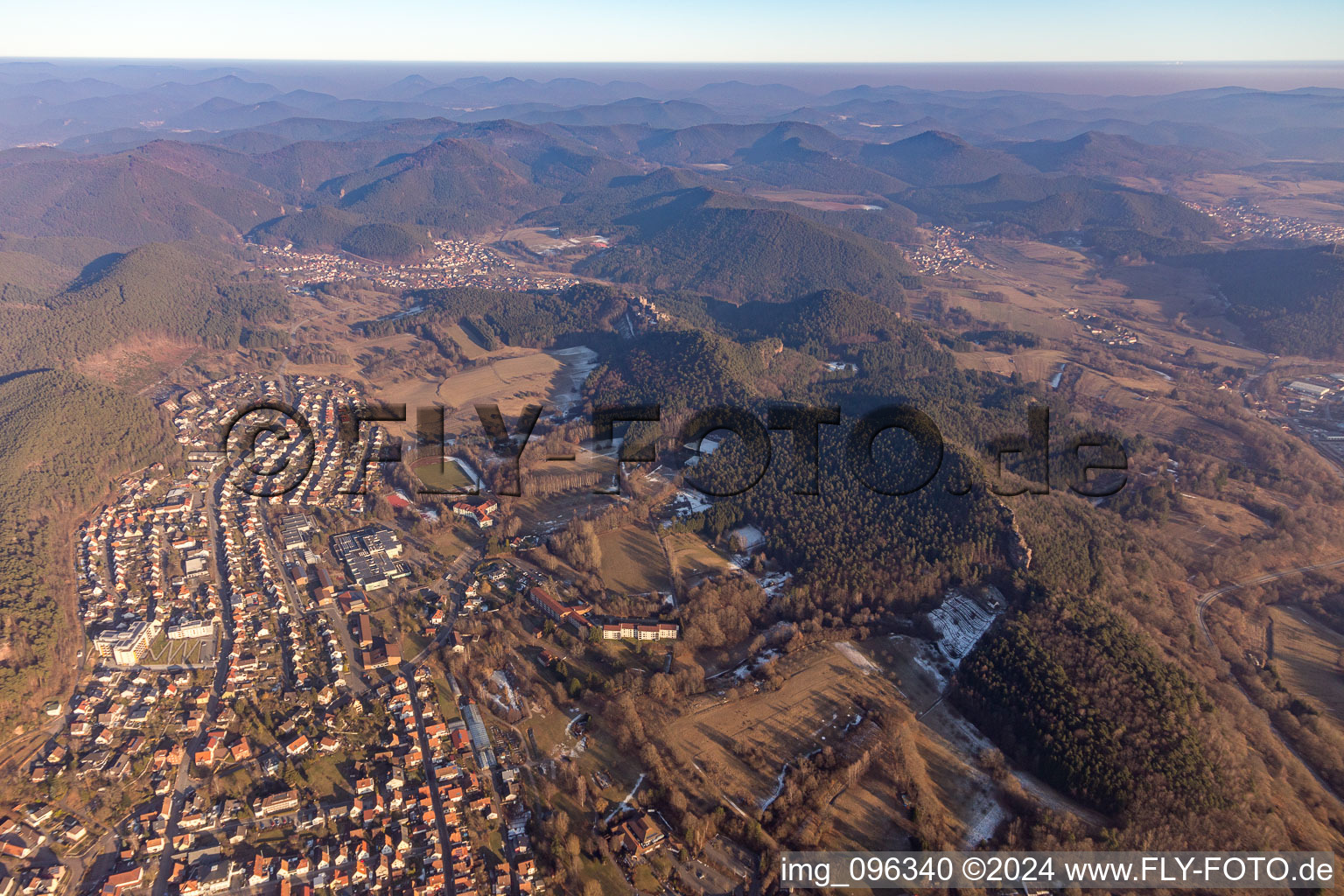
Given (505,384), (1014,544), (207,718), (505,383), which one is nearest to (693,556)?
(1014,544)

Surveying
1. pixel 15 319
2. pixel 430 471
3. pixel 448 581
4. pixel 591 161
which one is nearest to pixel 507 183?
pixel 591 161

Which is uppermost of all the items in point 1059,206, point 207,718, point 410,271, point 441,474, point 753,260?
point 1059,206

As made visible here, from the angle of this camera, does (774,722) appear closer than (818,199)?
Yes

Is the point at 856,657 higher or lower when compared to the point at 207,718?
higher

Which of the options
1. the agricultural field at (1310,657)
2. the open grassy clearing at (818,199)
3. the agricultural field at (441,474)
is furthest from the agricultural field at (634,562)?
the open grassy clearing at (818,199)

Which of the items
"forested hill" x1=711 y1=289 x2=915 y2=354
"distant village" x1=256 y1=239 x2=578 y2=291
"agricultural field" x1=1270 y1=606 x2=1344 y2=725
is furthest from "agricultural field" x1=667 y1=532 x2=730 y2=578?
"distant village" x1=256 y1=239 x2=578 y2=291

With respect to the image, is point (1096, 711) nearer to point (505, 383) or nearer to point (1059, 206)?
point (505, 383)

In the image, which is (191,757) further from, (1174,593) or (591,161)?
(591,161)

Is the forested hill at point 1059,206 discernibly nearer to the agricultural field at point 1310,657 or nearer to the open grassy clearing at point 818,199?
the open grassy clearing at point 818,199
